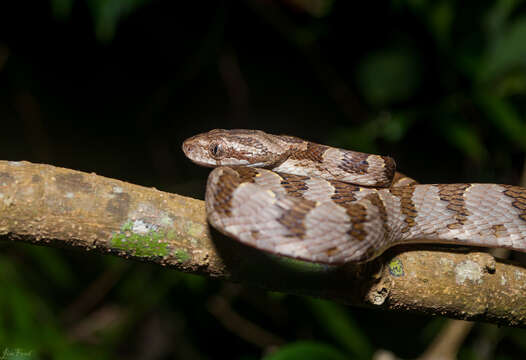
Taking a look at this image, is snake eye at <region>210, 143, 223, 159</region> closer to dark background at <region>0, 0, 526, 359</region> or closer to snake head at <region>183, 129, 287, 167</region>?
snake head at <region>183, 129, 287, 167</region>

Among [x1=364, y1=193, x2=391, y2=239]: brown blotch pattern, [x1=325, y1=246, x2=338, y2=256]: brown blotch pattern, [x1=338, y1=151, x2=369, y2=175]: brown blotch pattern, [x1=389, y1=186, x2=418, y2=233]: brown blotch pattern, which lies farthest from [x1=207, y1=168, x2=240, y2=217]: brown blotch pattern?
[x1=389, y1=186, x2=418, y2=233]: brown blotch pattern

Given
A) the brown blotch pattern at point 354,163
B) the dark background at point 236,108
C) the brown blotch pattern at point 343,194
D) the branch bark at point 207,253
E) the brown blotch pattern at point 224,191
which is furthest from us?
the dark background at point 236,108

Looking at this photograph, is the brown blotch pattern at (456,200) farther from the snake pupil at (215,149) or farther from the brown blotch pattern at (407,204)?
the snake pupil at (215,149)

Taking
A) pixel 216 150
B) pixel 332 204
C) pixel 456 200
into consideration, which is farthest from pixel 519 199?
pixel 216 150

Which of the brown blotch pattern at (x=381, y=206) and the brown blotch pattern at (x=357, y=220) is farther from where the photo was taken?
the brown blotch pattern at (x=381, y=206)

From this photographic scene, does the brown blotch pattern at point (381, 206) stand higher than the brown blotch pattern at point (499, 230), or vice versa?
the brown blotch pattern at point (381, 206)

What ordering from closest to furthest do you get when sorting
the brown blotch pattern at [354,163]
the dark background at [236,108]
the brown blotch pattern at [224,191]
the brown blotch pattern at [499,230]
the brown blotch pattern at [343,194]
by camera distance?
the brown blotch pattern at [224,191], the brown blotch pattern at [343,194], the brown blotch pattern at [499,230], the brown blotch pattern at [354,163], the dark background at [236,108]

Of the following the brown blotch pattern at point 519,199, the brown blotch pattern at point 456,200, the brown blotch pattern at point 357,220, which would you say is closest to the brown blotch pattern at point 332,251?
the brown blotch pattern at point 357,220
